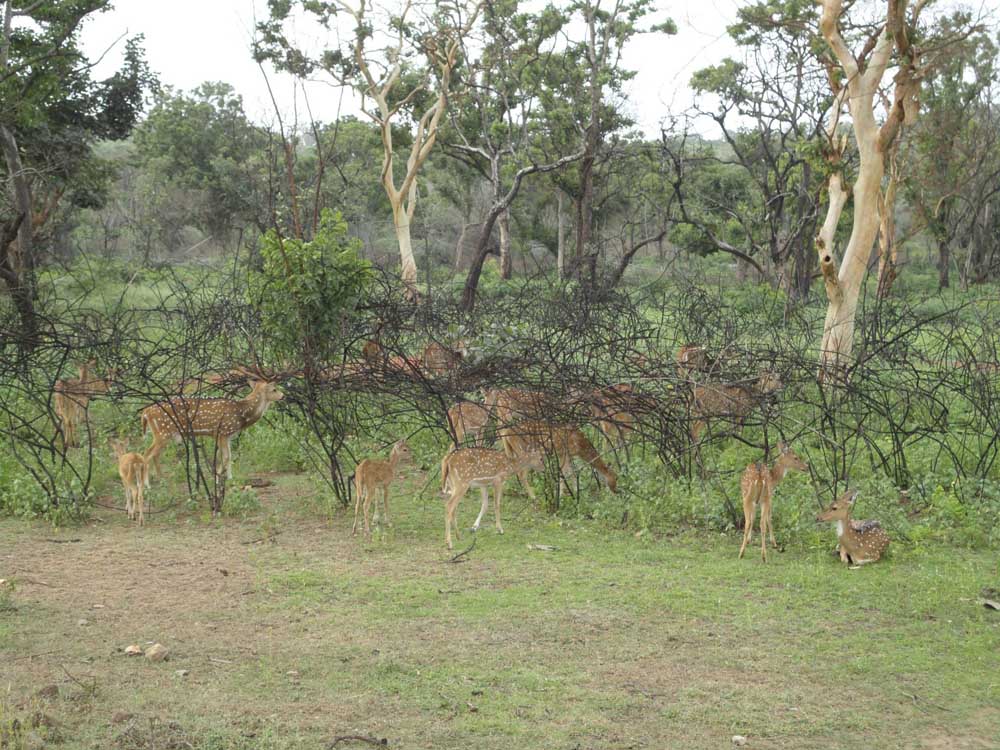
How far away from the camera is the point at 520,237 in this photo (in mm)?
42969

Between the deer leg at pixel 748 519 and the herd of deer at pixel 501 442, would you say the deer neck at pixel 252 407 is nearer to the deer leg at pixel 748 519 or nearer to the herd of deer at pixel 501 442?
the herd of deer at pixel 501 442

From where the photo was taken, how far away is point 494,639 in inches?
227

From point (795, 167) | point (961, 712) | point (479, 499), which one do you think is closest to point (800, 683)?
point (961, 712)

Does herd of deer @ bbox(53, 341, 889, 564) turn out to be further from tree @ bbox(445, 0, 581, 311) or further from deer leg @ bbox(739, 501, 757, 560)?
tree @ bbox(445, 0, 581, 311)

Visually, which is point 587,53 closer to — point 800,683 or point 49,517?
point 49,517

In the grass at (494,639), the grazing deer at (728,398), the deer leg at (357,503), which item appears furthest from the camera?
the grazing deer at (728,398)

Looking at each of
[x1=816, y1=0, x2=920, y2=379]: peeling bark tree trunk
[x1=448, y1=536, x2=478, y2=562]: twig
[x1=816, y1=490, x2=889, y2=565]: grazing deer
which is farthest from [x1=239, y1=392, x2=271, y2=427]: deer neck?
[x1=816, y1=0, x2=920, y2=379]: peeling bark tree trunk

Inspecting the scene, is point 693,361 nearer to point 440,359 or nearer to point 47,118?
point 440,359

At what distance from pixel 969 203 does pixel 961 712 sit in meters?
33.7

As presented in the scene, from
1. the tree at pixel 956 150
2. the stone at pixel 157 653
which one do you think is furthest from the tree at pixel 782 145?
the stone at pixel 157 653

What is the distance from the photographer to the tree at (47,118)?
46.8ft

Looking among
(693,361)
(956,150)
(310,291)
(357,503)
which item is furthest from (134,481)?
(956,150)

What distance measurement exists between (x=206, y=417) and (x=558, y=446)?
288cm

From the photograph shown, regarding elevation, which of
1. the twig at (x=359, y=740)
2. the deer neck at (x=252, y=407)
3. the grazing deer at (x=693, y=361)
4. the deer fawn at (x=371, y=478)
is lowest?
the twig at (x=359, y=740)
